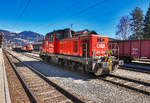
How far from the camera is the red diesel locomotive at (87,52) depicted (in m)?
6.98

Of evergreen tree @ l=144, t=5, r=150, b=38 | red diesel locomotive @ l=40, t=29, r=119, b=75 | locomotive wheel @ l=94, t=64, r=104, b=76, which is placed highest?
evergreen tree @ l=144, t=5, r=150, b=38

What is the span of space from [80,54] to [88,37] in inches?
53.6

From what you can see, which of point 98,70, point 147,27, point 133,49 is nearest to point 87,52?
point 98,70

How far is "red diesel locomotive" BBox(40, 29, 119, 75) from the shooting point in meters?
6.98

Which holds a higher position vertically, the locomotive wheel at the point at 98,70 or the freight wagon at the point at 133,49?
the freight wagon at the point at 133,49

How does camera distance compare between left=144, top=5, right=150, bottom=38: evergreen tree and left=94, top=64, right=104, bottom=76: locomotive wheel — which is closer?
left=94, top=64, right=104, bottom=76: locomotive wheel

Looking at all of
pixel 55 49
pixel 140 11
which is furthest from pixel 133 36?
pixel 55 49

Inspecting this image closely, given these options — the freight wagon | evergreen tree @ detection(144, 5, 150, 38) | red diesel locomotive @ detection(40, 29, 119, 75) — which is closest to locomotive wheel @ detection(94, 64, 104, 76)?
red diesel locomotive @ detection(40, 29, 119, 75)

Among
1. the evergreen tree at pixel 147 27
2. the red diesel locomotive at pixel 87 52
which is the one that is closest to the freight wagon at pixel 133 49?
the red diesel locomotive at pixel 87 52

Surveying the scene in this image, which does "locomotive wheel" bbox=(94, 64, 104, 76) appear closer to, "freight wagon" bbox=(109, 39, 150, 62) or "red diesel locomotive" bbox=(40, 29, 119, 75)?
"red diesel locomotive" bbox=(40, 29, 119, 75)

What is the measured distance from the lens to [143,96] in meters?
4.48

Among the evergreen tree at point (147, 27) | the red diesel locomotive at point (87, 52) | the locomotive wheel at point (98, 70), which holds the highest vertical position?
the evergreen tree at point (147, 27)

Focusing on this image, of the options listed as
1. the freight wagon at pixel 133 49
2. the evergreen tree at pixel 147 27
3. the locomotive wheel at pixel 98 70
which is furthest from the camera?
the evergreen tree at pixel 147 27

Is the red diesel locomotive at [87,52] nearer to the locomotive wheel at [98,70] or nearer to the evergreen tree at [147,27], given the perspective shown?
the locomotive wheel at [98,70]
